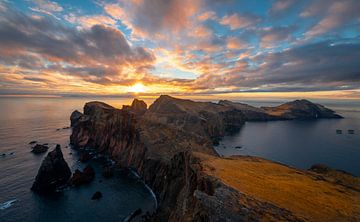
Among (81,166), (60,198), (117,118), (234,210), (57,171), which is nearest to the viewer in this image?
(234,210)

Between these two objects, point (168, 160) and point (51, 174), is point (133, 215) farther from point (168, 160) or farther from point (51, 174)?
point (51, 174)

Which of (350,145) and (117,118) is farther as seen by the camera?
(350,145)

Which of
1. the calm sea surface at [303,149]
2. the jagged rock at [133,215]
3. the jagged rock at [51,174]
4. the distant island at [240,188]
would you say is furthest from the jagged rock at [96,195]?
the calm sea surface at [303,149]

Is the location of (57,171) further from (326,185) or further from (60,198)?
(326,185)

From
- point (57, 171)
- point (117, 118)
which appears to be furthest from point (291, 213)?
point (117, 118)

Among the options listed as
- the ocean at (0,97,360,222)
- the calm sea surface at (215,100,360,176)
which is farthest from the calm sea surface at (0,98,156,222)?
the calm sea surface at (215,100,360,176)

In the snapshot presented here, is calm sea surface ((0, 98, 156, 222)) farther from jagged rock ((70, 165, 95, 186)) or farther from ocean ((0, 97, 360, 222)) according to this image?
jagged rock ((70, 165, 95, 186))

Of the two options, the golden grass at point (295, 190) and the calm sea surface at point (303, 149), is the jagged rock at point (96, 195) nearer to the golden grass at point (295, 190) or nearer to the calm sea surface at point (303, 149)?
the golden grass at point (295, 190)
